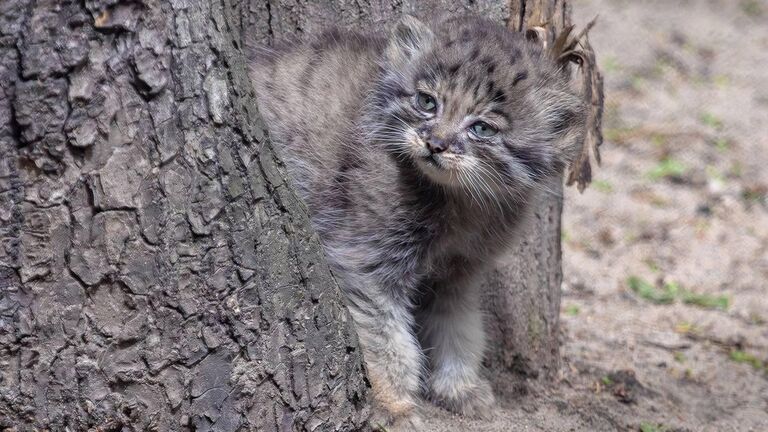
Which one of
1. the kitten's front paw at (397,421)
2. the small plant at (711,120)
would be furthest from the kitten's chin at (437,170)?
the small plant at (711,120)

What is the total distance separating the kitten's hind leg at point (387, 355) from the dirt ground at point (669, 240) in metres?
0.23

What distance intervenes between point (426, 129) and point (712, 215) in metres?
4.69

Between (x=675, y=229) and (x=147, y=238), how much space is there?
552 centimetres

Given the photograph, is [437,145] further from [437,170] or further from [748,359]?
[748,359]

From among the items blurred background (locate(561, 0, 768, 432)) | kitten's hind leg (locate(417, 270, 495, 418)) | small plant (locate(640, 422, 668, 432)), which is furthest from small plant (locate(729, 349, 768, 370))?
kitten's hind leg (locate(417, 270, 495, 418))

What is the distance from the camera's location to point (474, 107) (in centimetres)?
349

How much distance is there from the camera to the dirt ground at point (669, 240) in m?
4.48

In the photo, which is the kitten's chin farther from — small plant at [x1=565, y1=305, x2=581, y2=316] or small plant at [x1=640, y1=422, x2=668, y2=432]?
small plant at [x1=565, y1=305, x2=581, y2=316]

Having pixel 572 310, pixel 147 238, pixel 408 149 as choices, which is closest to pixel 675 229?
pixel 572 310

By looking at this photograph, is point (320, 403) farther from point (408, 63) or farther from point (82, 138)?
point (408, 63)

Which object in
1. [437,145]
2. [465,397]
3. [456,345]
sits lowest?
[465,397]

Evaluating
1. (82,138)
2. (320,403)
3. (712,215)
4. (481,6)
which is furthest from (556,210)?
(712,215)

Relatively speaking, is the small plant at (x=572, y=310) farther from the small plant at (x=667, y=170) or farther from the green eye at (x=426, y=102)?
the green eye at (x=426, y=102)

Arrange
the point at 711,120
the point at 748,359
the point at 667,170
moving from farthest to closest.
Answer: the point at 711,120, the point at 667,170, the point at 748,359
